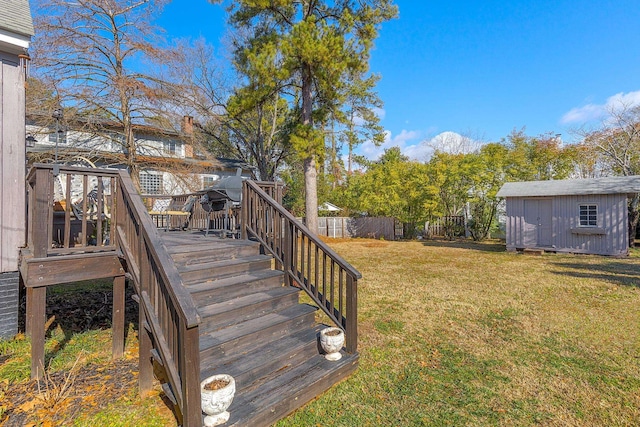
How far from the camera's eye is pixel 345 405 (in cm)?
274

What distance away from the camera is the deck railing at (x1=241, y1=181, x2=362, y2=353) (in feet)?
11.2

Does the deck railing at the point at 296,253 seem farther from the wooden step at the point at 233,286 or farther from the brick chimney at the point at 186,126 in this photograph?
the brick chimney at the point at 186,126

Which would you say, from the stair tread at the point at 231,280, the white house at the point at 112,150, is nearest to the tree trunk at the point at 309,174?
the white house at the point at 112,150

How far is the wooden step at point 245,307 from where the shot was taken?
9.96 ft

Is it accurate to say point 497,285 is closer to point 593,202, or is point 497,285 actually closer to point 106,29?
point 593,202

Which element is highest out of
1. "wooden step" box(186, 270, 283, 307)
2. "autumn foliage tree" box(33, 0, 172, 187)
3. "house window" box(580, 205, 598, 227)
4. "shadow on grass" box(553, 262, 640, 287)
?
"autumn foliage tree" box(33, 0, 172, 187)

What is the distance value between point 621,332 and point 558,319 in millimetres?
702

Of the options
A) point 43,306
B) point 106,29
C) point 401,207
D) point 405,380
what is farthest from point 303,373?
point 401,207

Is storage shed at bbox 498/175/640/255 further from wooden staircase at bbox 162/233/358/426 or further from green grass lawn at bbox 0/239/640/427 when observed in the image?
wooden staircase at bbox 162/233/358/426

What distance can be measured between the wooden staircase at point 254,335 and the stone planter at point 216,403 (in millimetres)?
76

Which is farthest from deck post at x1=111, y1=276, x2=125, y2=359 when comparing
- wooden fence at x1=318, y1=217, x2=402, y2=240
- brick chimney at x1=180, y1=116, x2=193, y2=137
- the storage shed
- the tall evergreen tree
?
wooden fence at x1=318, y1=217, x2=402, y2=240

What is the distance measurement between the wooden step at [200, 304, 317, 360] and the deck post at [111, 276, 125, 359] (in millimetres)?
1466

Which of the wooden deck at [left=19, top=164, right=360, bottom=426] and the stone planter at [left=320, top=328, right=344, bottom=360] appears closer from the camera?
the wooden deck at [left=19, top=164, right=360, bottom=426]

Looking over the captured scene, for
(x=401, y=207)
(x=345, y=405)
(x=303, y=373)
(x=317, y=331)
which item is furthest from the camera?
(x=401, y=207)
